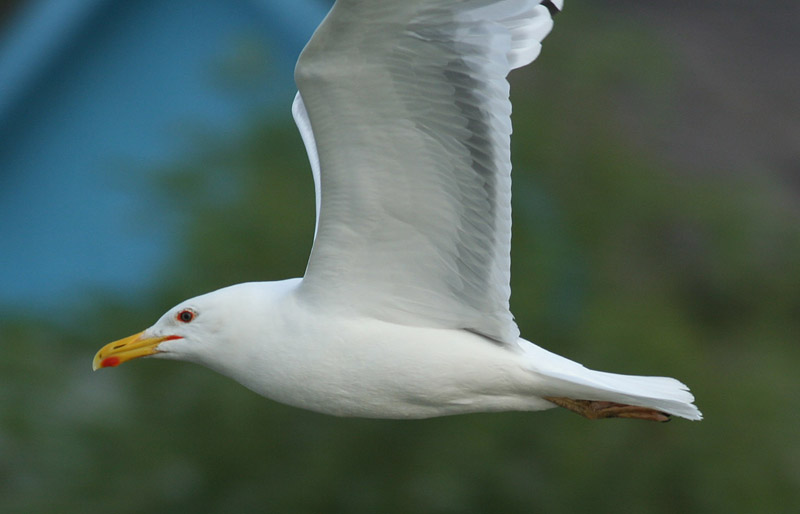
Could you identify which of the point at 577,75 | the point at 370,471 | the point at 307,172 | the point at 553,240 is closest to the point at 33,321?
the point at 307,172

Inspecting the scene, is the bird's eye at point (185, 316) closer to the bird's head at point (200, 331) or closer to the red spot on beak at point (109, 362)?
the bird's head at point (200, 331)

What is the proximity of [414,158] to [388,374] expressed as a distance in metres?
0.54

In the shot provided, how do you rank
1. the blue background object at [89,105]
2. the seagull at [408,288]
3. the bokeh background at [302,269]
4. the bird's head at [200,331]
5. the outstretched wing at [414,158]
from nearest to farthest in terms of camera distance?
the outstretched wing at [414,158]
the seagull at [408,288]
the bird's head at [200,331]
the bokeh background at [302,269]
the blue background object at [89,105]

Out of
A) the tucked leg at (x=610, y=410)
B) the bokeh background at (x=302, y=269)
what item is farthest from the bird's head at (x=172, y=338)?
the bokeh background at (x=302, y=269)

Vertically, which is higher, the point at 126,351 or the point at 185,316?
the point at 185,316

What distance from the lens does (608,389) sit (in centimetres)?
348

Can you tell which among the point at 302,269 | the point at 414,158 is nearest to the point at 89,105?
the point at 302,269

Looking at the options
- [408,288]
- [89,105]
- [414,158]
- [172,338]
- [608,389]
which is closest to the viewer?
[414,158]

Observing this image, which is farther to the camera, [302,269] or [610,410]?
[302,269]

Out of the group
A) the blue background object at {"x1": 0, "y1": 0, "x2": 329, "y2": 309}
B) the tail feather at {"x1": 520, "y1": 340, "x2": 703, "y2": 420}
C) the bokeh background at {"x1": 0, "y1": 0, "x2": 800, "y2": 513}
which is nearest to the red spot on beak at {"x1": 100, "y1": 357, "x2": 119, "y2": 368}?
the tail feather at {"x1": 520, "y1": 340, "x2": 703, "y2": 420}

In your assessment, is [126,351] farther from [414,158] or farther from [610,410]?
[610,410]

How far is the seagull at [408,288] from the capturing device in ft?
10.6

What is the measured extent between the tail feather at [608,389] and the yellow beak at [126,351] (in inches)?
37.6

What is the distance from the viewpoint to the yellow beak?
3.73m
